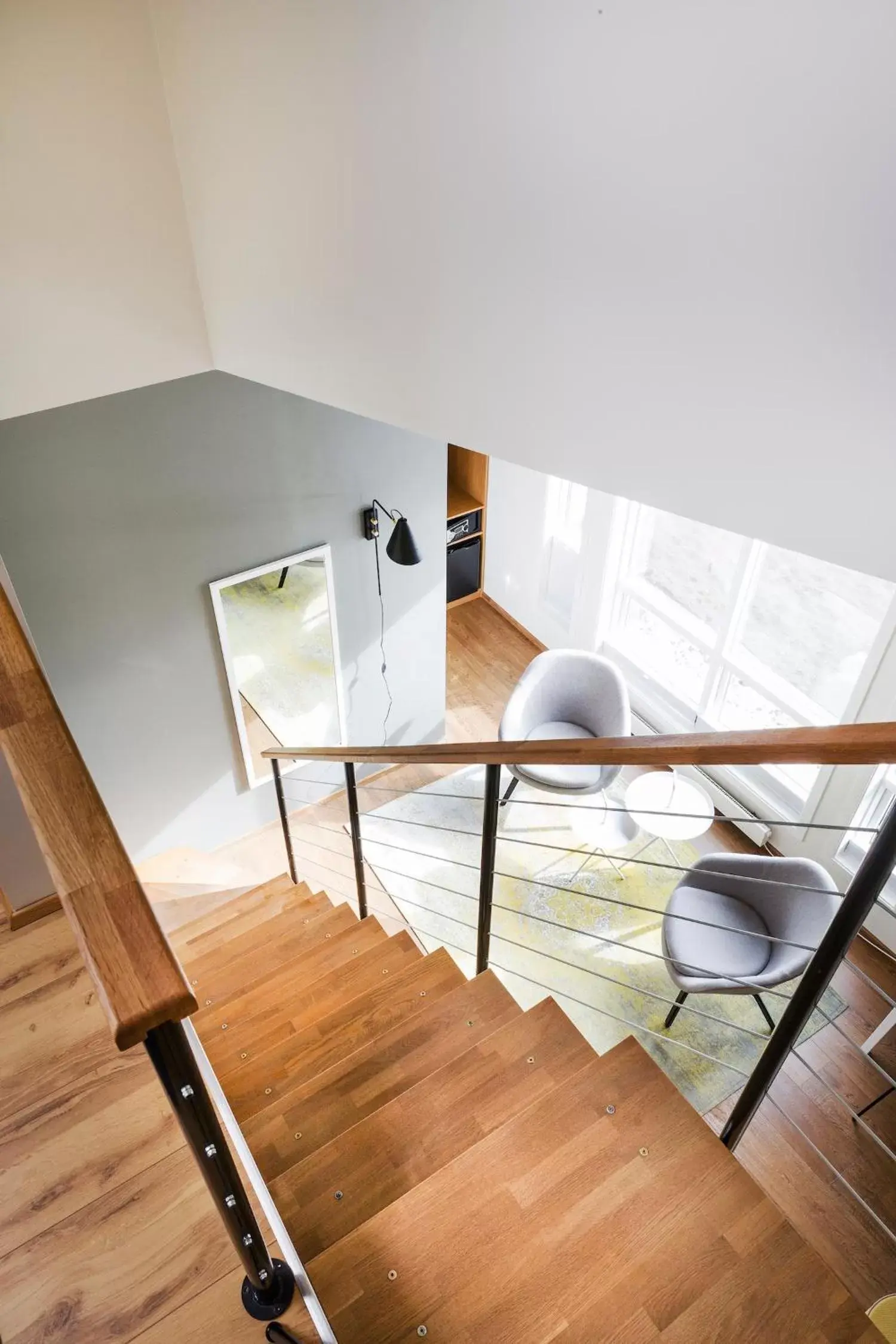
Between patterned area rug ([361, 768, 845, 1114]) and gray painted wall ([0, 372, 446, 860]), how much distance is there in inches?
31.0

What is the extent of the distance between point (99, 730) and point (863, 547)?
10.4 ft

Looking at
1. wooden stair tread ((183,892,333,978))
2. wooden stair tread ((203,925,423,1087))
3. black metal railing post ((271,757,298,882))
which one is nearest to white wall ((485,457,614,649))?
black metal railing post ((271,757,298,882))

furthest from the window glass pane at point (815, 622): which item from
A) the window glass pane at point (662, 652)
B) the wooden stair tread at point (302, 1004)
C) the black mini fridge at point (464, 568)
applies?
the wooden stair tread at point (302, 1004)

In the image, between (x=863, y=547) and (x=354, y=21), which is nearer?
(x=863, y=547)

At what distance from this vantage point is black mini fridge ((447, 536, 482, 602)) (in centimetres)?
Answer: 580

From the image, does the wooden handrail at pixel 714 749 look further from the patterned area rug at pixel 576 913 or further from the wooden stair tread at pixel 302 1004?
the patterned area rug at pixel 576 913

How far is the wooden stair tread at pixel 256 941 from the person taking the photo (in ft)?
10.1

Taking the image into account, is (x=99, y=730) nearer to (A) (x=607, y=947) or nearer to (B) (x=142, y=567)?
(B) (x=142, y=567)

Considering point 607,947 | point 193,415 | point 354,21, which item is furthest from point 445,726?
point 354,21

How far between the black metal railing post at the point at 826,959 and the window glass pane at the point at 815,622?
2.62 metres

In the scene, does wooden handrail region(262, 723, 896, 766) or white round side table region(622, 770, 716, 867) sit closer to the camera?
wooden handrail region(262, 723, 896, 766)

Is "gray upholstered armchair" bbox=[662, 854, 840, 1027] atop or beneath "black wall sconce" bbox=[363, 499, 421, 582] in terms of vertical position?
beneath

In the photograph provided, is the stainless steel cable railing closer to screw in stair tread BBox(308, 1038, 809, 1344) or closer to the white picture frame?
the white picture frame

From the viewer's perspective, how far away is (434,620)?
14.8 ft
